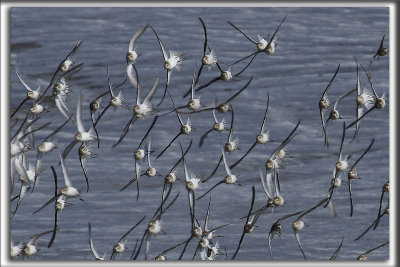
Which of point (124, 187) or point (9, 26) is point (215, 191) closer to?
point (124, 187)

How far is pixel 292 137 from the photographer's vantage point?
270 centimetres

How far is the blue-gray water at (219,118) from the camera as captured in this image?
2.66 meters

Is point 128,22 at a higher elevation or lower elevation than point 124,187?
higher

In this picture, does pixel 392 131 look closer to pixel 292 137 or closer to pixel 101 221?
pixel 292 137

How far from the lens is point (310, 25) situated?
9.05ft

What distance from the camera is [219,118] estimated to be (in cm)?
271

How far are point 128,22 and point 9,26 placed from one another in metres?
0.38

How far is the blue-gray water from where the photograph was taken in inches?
105

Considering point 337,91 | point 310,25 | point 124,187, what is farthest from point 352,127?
point 124,187
